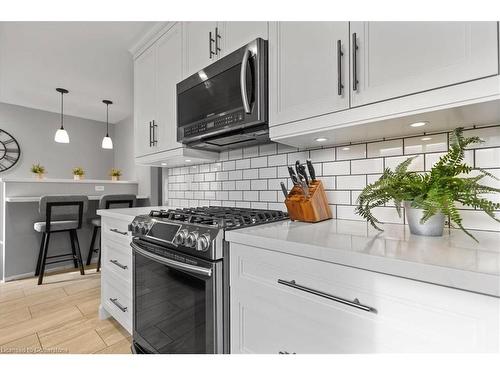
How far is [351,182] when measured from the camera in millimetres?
1399

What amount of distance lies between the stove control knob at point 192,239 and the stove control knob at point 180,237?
3 centimetres

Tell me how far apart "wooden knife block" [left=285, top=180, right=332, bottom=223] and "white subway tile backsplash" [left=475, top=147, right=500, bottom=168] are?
65 cm

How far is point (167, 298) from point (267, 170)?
38.0 inches

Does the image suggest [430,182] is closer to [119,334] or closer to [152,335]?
[152,335]

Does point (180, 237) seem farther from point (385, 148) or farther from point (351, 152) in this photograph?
point (385, 148)

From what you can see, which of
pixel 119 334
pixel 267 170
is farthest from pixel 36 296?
pixel 267 170

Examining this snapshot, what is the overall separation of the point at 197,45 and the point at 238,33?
37cm

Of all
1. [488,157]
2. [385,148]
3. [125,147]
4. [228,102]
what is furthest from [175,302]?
[125,147]

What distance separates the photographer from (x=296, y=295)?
88 cm

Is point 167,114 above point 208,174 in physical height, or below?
above

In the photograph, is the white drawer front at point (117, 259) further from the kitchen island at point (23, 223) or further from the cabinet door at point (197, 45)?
the kitchen island at point (23, 223)

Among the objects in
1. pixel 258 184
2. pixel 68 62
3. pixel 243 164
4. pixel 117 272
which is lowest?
pixel 117 272

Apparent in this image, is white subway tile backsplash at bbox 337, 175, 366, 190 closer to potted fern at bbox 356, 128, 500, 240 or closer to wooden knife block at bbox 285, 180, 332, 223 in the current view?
wooden knife block at bbox 285, 180, 332, 223

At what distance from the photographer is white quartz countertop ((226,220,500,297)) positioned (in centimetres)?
60
